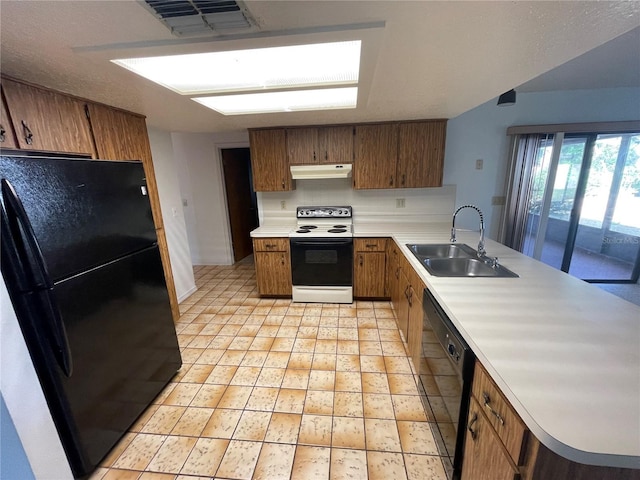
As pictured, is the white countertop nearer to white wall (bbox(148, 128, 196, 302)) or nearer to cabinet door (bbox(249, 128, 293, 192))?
cabinet door (bbox(249, 128, 293, 192))

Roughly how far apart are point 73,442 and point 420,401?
1992 millimetres

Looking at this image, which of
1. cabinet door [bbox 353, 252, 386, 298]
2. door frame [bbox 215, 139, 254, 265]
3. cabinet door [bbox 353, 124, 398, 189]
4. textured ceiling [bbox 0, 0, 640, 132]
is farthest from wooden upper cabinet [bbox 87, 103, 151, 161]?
cabinet door [bbox 353, 252, 386, 298]

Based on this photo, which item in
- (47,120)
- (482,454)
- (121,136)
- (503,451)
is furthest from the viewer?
(121,136)

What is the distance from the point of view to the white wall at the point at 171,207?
9.58 feet

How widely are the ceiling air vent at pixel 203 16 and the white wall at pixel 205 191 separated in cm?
315

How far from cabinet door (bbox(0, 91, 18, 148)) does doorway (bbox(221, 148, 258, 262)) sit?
9.49 ft

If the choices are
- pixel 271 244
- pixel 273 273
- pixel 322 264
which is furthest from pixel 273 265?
pixel 322 264

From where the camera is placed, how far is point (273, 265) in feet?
10.4

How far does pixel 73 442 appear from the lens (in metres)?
1.27

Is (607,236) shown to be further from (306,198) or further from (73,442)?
(73,442)

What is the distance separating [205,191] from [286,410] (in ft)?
11.8

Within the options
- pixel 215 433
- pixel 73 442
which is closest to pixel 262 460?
pixel 215 433

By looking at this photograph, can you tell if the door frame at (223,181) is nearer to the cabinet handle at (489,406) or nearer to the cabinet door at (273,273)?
the cabinet door at (273,273)

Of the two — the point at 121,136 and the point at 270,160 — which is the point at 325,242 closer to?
Result: the point at 270,160
